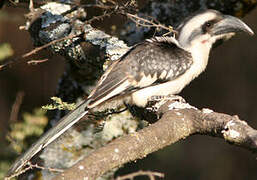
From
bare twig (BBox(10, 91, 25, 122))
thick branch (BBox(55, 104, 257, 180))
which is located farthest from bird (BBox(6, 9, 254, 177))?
bare twig (BBox(10, 91, 25, 122))

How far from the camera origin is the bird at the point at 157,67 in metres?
2.59

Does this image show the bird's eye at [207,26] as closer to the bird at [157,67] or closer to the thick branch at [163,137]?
the bird at [157,67]

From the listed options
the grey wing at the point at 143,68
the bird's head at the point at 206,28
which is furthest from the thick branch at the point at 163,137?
the bird's head at the point at 206,28

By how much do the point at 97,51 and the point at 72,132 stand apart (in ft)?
2.10

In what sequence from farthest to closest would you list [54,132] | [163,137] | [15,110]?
[15,110] → [54,132] → [163,137]

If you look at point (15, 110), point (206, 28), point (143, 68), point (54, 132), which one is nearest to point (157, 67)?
point (143, 68)

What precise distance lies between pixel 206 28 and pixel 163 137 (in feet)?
3.83

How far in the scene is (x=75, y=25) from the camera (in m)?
3.08

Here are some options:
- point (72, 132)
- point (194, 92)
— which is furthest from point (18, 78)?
point (72, 132)

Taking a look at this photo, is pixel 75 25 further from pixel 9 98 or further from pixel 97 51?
pixel 9 98

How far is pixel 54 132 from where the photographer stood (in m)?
2.48

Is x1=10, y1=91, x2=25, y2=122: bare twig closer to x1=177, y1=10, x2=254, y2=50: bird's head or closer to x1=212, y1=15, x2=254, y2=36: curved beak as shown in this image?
x1=177, y1=10, x2=254, y2=50: bird's head

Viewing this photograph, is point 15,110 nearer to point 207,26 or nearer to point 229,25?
point 207,26

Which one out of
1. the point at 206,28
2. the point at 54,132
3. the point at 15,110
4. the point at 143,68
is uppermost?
the point at 206,28
